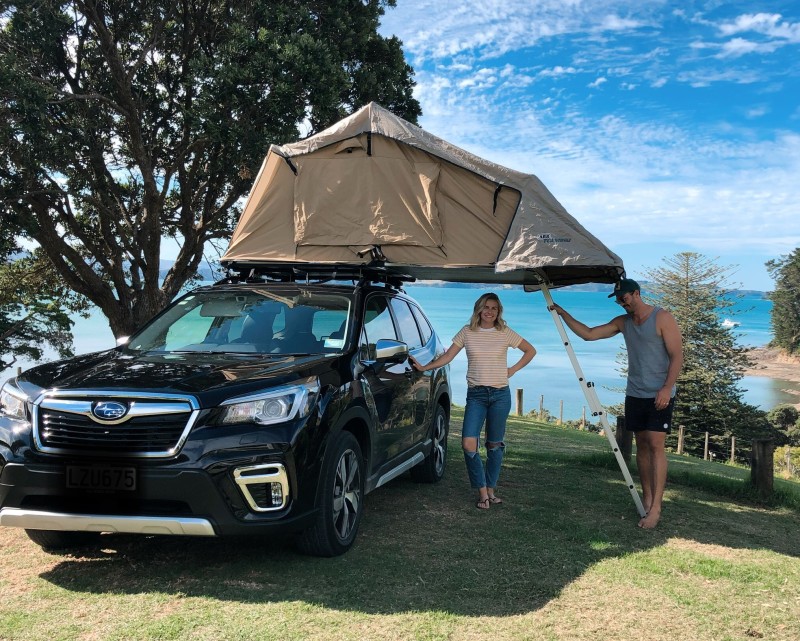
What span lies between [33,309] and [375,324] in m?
19.1

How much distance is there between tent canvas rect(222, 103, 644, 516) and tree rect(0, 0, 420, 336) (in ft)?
18.1

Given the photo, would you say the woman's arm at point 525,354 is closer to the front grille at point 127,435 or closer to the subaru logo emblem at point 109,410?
the front grille at point 127,435

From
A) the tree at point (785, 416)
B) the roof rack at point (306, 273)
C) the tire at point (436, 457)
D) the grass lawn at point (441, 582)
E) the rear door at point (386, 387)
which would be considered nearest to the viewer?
the grass lawn at point (441, 582)

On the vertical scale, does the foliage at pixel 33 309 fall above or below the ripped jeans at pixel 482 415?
above

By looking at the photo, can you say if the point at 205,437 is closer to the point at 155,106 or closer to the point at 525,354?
the point at 525,354

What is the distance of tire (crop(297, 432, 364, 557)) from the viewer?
460cm

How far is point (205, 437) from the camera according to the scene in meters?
4.12

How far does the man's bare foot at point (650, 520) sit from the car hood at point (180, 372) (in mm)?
3071

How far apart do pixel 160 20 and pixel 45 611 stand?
12798 mm

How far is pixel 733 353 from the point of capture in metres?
43.8

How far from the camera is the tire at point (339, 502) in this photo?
181 inches

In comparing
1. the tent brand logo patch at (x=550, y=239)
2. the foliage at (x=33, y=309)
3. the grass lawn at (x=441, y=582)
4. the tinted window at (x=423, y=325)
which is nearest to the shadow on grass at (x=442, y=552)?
the grass lawn at (x=441, y=582)

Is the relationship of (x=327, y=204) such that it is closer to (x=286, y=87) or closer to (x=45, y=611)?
(x=45, y=611)

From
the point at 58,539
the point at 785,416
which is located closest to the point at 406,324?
the point at 58,539
